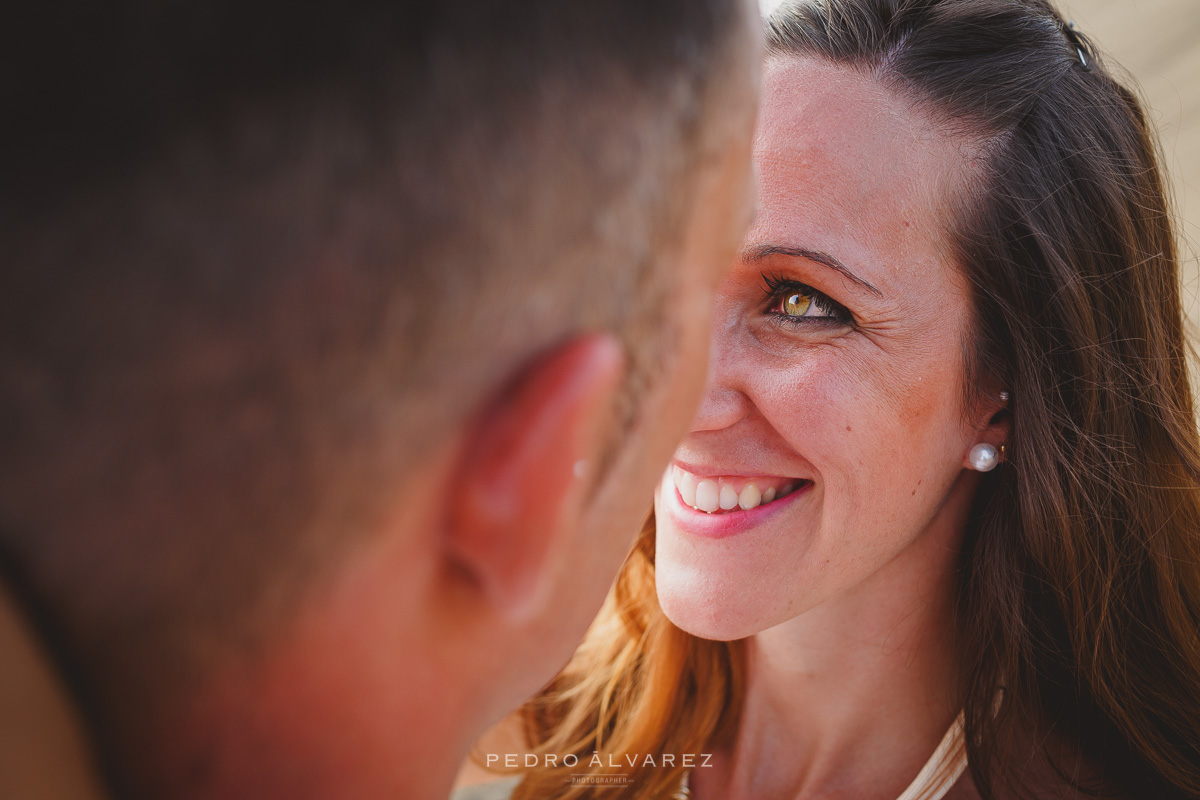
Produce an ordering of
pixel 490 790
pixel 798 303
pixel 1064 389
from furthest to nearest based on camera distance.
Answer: pixel 490 790 → pixel 1064 389 → pixel 798 303

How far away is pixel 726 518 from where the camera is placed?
5.51 ft

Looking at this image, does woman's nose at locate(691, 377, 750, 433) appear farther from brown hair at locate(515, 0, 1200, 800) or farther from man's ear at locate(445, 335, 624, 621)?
man's ear at locate(445, 335, 624, 621)

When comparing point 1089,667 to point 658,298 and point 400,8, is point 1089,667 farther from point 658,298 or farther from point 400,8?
point 400,8

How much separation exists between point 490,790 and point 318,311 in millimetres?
1976

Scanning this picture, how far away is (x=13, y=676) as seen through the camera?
56cm

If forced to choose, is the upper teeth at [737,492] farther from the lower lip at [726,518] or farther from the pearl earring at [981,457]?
the pearl earring at [981,457]

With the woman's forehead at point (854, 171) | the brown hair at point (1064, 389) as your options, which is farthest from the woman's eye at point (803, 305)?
the brown hair at point (1064, 389)

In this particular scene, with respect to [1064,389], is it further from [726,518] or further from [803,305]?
[726,518]

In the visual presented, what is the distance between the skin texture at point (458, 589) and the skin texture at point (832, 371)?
844 mm

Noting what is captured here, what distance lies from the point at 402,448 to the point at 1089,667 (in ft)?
5.80

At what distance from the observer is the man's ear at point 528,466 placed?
2.12ft

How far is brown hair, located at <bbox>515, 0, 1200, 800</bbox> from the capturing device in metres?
1.70

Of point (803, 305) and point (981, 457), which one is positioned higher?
point (803, 305)

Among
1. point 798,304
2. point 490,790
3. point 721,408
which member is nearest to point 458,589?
point 721,408
